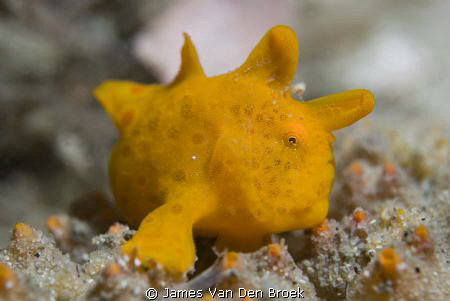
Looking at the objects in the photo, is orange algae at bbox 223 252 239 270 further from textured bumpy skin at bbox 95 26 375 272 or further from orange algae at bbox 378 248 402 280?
orange algae at bbox 378 248 402 280

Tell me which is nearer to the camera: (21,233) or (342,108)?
(21,233)

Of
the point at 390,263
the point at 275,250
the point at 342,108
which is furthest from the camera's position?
the point at 342,108

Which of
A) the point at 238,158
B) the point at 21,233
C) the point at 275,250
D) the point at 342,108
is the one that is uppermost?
the point at 342,108

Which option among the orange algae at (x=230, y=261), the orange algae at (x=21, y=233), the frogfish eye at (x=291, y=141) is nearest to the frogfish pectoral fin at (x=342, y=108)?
the frogfish eye at (x=291, y=141)

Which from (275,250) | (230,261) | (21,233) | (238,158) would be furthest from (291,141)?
(21,233)

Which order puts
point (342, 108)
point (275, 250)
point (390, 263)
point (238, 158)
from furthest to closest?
point (342, 108)
point (238, 158)
point (275, 250)
point (390, 263)

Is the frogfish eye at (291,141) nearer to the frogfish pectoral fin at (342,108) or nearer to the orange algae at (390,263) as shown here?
the frogfish pectoral fin at (342,108)

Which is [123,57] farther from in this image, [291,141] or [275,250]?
[275,250]

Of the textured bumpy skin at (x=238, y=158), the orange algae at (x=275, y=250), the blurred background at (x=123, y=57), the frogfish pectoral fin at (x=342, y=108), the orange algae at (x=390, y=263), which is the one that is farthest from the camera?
the blurred background at (x=123, y=57)
